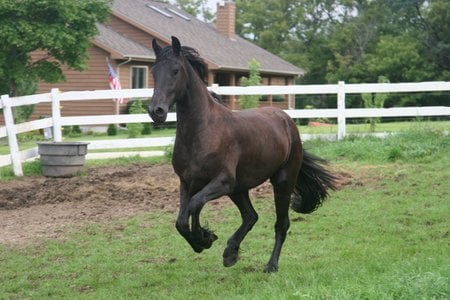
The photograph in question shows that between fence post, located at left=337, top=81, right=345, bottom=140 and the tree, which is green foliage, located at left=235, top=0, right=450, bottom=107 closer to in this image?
the tree

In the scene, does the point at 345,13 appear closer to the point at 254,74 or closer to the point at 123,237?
the point at 254,74

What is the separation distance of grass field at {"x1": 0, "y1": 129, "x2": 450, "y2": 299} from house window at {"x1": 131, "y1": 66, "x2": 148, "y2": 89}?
21.6 m

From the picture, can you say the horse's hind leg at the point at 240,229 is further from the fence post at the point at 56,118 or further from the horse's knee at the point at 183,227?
the fence post at the point at 56,118

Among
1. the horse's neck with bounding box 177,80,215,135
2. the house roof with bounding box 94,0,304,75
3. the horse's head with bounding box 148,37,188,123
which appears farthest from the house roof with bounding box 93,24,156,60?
the horse's head with bounding box 148,37,188,123

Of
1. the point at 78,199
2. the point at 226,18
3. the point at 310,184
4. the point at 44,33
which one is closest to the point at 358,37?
the point at 226,18

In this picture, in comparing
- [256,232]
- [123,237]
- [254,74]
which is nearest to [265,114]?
[256,232]

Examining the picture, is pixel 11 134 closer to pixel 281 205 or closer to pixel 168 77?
pixel 281 205

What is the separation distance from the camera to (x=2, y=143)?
2253cm

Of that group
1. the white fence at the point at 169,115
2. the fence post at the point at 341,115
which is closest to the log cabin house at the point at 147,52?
the white fence at the point at 169,115

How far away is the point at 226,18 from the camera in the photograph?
1641 inches

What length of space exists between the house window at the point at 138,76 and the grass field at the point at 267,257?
2163 cm

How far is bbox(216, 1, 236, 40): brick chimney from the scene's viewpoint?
41269 millimetres

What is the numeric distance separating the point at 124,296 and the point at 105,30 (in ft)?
88.9

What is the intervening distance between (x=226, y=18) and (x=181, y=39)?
9.10 metres
